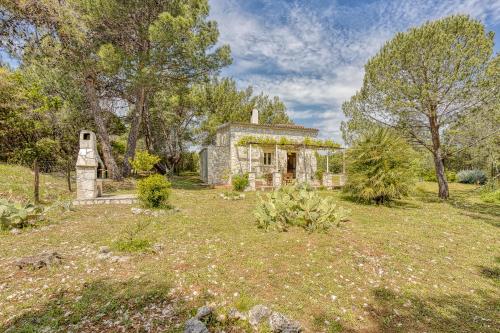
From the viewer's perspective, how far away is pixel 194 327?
101 inches

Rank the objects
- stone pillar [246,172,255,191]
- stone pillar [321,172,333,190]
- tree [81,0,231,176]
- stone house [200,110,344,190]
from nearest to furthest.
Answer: tree [81,0,231,176] → stone pillar [246,172,255,191] → stone pillar [321,172,333,190] → stone house [200,110,344,190]

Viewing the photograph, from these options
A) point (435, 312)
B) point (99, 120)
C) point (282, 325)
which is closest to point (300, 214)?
point (435, 312)

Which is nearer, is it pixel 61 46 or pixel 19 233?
pixel 19 233

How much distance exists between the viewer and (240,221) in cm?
735

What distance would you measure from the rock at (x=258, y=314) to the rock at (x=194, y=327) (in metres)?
0.55

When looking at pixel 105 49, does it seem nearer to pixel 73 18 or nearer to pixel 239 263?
pixel 73 18

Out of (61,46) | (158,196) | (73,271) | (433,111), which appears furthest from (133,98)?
(433,111)

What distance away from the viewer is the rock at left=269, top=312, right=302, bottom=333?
2643 millimetres

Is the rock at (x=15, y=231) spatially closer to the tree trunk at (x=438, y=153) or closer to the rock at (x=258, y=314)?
the rock at (x=258, y=314)

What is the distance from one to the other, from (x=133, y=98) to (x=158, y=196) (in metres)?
12.6

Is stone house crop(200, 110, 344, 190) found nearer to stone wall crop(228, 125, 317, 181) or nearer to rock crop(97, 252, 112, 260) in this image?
stone wall crop(228, 125, 317, 181)

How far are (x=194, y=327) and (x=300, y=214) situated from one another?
161 inches

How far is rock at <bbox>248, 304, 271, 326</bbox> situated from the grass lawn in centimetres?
17

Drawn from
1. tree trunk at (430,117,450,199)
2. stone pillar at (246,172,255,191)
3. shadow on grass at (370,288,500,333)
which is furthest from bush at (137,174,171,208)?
tree trunk at (430,117,450,199)
